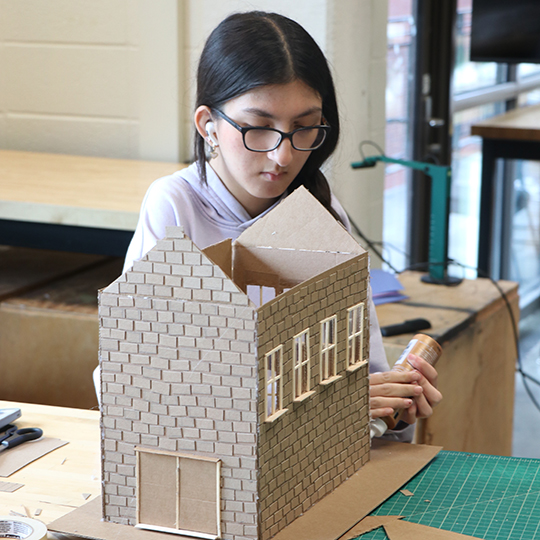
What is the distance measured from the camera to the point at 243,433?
0.69 m

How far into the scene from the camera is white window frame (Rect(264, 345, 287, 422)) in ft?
2.31

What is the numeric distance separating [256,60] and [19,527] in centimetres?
69

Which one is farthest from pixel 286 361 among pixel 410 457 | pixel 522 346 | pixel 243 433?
pixel 522 346

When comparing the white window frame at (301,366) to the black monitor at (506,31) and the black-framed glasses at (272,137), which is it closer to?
the black-framed glasses at (272,137)

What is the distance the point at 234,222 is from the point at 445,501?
0.58m

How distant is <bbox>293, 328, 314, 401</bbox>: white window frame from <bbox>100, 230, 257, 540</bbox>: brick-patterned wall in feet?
0.26

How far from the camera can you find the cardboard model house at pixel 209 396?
0.69 metres

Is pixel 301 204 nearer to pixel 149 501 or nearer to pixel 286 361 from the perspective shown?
pixel 286 361

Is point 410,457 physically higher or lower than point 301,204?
lower

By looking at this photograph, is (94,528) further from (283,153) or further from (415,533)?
(283,153)

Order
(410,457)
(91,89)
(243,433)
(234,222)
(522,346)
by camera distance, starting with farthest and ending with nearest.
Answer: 1. (522,346)
2. (91,89)
3. (234,222)
4. (410,457)
5. (243,433)

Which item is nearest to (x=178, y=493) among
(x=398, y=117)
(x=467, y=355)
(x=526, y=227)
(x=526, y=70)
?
(x=467, y=355)

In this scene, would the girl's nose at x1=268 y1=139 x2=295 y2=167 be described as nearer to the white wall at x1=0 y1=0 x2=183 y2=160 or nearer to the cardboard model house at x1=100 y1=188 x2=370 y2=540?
the cardboard model house at x1=100 y1=188 x2=370 y2=540

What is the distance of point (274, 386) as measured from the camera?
719 millimetres
